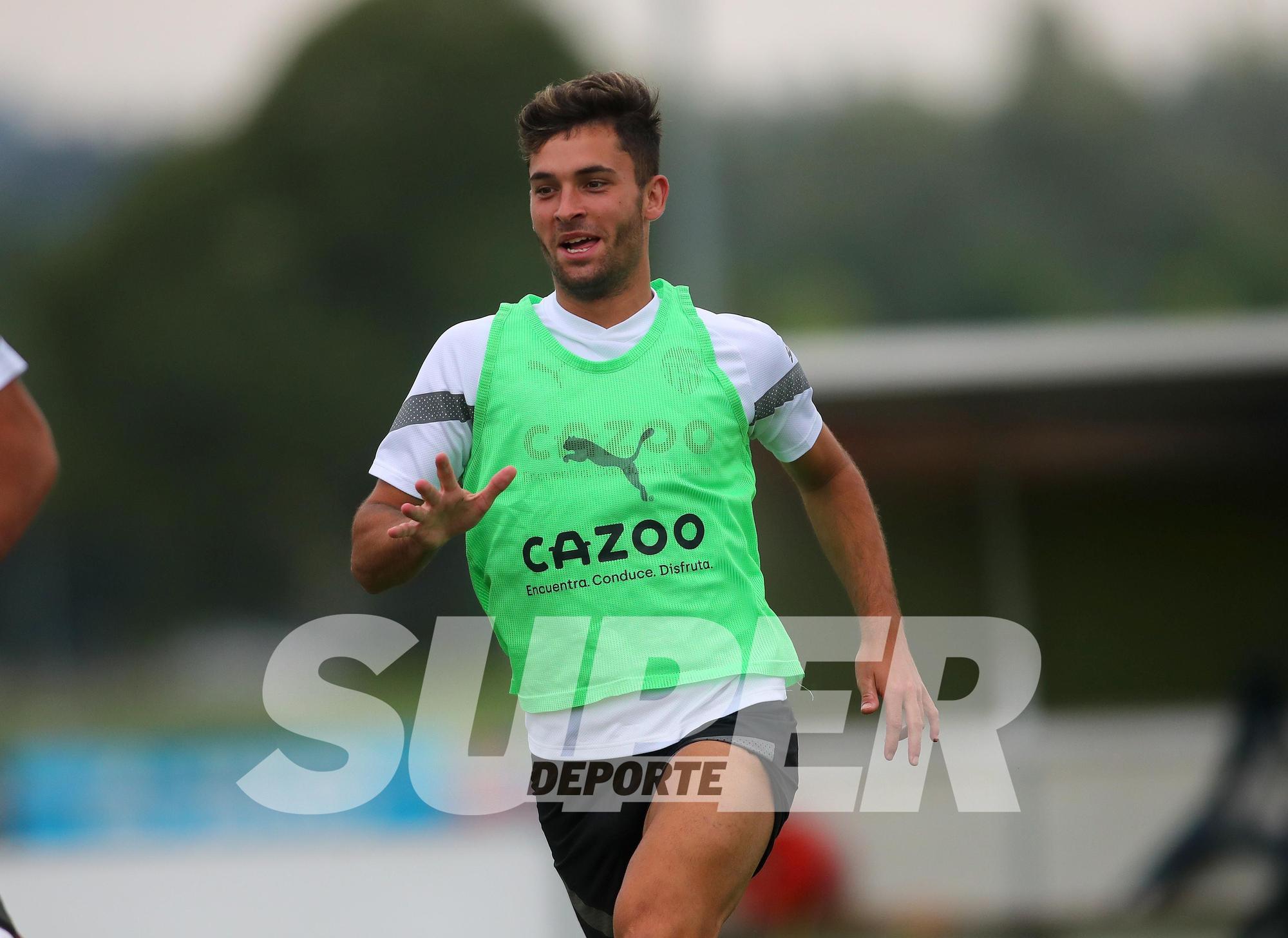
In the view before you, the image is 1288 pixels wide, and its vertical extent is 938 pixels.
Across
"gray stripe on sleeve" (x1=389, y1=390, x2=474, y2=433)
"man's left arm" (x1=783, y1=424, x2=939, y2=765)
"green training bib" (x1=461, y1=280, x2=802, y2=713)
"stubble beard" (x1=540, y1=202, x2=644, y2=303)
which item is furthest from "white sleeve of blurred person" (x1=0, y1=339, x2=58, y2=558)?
"man's left arm" (x1=783, y1=424, x2=939, y2=765)

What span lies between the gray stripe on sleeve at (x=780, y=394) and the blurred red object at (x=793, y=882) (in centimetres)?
457

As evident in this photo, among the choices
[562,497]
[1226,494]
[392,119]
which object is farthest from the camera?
[392,119]

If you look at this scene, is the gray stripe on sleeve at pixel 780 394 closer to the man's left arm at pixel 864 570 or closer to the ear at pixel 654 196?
the man's left arm at pixel 864 570

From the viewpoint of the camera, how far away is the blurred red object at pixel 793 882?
8.28 metres

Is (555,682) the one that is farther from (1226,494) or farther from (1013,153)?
(1013,153)

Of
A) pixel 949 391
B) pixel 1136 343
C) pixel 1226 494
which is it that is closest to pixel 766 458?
pixel 949 391

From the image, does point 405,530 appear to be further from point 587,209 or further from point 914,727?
point 914,727

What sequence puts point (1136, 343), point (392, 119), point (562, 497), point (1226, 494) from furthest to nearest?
point (392, 119) < point (1226, 494) < point (1136, 343) < point (562, 497)

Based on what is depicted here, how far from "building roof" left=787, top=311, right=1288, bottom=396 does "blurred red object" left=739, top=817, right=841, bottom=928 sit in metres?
2.29

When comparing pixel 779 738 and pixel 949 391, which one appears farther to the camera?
pixel 949 391

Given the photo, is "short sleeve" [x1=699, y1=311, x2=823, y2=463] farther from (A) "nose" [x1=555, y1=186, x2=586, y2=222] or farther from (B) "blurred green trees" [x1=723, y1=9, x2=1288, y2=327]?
(B) "blurred green trees" [x1=723, y1=9, x2=1288, y2=327]

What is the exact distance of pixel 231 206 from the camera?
35.4 m

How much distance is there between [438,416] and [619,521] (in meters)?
0.50

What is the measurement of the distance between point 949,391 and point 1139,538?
3.35 meters
